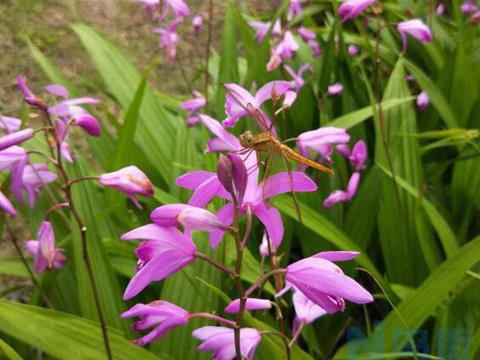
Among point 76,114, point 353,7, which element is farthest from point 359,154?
point 76,114

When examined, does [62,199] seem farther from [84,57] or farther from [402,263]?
[84,57]

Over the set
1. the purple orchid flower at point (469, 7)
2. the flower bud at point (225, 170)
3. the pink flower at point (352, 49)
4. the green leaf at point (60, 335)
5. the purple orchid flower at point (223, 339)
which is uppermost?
the purple orchid flower at point (469, 7)

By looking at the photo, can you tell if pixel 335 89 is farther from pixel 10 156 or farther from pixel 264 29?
pixel 10 156

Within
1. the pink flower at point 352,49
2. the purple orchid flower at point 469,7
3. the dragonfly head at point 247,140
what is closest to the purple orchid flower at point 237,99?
the dragonfly head at point 247,140

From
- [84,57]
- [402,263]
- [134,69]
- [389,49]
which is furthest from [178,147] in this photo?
[84,57]

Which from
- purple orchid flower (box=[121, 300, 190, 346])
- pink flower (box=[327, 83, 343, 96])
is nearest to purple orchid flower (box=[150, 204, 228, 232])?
purple orchid flower (box=[121, 300, 190, 346])

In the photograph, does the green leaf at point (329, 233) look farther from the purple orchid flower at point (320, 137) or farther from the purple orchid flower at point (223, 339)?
the purple orchid flower at point (223, 339)

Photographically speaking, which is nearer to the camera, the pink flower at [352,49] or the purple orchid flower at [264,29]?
the purple orchid flower at [264,29]
